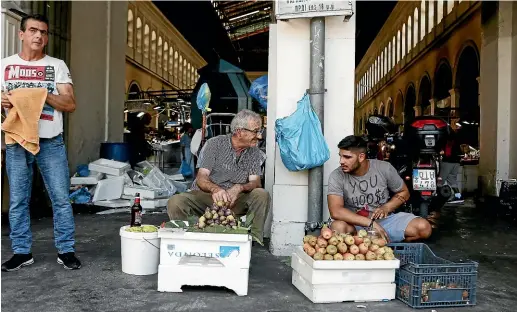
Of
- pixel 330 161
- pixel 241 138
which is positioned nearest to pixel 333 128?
pixel 330 161

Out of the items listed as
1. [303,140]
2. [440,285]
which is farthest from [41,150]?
[440,285]

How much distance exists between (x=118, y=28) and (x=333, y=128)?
7109 millimetres

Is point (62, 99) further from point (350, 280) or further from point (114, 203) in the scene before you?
point (114, 203)

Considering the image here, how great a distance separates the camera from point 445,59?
1642 cm

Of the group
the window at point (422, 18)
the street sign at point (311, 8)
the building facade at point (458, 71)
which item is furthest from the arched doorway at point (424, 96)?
the street sign at point (311, 8)

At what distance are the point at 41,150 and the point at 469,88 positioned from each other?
1441 cm

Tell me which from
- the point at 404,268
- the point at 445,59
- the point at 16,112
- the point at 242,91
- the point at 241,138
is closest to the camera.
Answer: the point at 404,268

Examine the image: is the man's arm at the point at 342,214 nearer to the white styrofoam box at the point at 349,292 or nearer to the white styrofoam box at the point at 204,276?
the white styrofoam box at the point at 349,292

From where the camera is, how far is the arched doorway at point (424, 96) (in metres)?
19.8

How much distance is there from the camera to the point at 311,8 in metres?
4.47

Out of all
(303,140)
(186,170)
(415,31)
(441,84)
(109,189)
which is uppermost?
(415,31)

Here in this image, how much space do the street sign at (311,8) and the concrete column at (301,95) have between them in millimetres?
208

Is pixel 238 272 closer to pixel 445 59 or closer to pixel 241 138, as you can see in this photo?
pixel 241 138

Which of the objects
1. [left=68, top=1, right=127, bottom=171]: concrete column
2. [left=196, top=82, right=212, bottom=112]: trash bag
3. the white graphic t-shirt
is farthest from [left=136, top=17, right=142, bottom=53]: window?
the white graphic t-shirt
